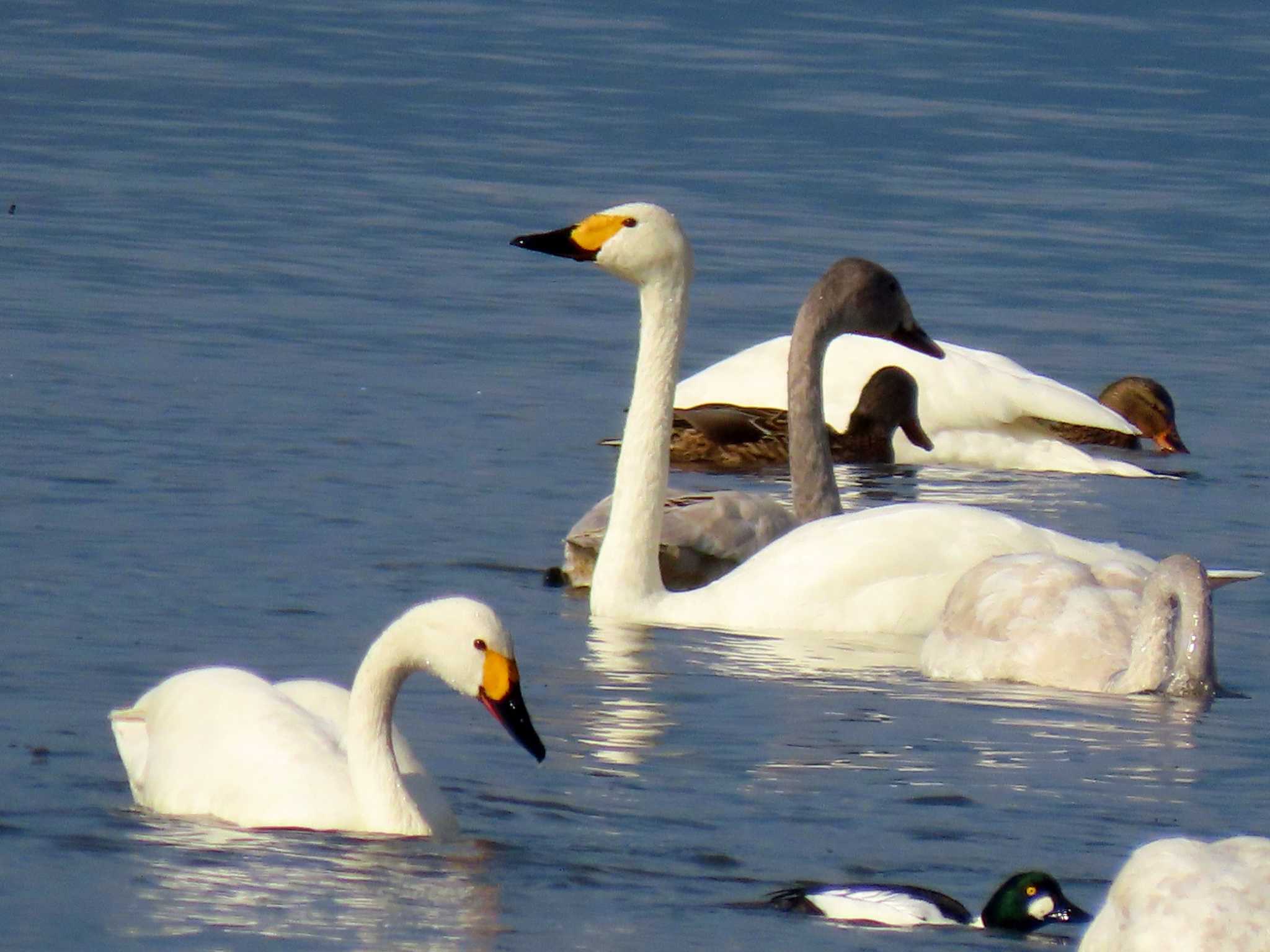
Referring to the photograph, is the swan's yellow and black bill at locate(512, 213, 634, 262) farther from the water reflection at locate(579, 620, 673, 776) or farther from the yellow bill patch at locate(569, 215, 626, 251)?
the water reflection at locate(579, 620, 673, 776)

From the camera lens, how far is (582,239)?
11.2m

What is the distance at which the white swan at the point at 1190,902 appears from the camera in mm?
6188

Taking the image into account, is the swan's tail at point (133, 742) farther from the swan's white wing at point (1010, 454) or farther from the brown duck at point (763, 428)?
the swan's white wing at point (1010, 454)

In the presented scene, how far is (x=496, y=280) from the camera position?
18.2 metres

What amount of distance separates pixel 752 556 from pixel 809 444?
1.05 m

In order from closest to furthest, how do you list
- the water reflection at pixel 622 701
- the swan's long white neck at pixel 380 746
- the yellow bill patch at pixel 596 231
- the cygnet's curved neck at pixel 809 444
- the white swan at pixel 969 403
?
1. the swan's long white neck at pixel 380 746
2. the water reflection at pixel 622 701
3. the yellow bill patch at pixel 596 231
4. the cygnet's curved neck at pixel 809 444
5. the white swan at pixel 969 403

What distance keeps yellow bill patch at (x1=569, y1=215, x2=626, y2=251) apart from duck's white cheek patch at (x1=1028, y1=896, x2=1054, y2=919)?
4.61 m

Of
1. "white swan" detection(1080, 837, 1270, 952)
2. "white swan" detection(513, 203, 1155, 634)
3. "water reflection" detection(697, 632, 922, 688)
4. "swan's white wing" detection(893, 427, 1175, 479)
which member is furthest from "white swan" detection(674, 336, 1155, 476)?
"white swan" detection(1080, 837, 1270, 952)

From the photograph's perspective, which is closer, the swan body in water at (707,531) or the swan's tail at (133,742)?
the swan's tail at (133,742)

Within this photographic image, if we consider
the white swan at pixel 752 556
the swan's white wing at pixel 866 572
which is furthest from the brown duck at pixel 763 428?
the swan's white wing at pixel 866 572

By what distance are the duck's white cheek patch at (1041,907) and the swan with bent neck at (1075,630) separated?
9.26 ft

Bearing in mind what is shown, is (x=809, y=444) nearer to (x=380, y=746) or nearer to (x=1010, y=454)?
(x=1010, y=454)

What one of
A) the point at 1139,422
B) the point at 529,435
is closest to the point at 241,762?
the point at 529,435

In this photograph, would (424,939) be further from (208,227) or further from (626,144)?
(626,144)
